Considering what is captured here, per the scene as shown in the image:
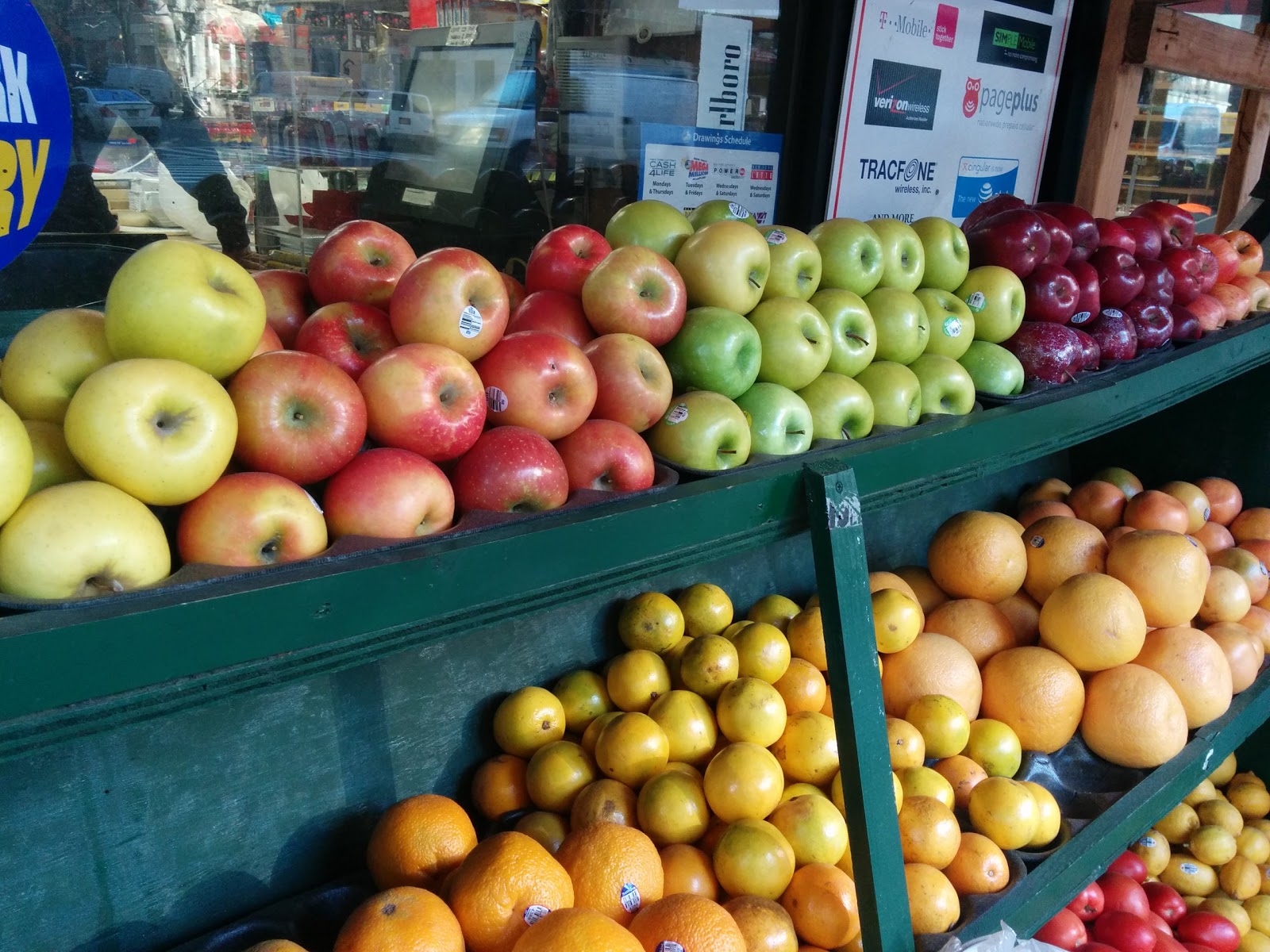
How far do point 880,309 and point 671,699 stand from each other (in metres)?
0.85

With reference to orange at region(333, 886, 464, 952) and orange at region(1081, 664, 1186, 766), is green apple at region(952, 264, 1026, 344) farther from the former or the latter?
orange at region(333, 886, 464, 952)

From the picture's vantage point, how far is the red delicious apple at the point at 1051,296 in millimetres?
2146

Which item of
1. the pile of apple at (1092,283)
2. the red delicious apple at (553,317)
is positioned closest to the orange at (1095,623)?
the pile of apple at (1092,283)

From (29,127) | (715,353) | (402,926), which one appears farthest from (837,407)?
(29,127)

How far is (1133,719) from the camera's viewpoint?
6.22ft

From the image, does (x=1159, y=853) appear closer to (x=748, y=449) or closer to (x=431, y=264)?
(x=748, y=449)

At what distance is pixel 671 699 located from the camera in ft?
5.32

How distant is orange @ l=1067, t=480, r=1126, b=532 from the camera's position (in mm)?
2537

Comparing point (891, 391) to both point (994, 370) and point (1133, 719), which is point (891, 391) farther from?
point (1133, 719)

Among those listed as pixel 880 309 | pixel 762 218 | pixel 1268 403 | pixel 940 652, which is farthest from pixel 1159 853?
pixel 762 218

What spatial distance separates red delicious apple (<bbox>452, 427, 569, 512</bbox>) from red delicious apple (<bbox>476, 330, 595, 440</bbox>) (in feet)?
0.20

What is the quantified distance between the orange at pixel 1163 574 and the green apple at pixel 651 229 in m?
1.23

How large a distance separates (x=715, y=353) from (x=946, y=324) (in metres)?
0.68

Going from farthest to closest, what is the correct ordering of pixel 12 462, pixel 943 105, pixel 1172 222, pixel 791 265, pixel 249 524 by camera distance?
pixel 943 105, pixel 1172 222, pixel 791 265, pixel 249 524, pixel 12 462
